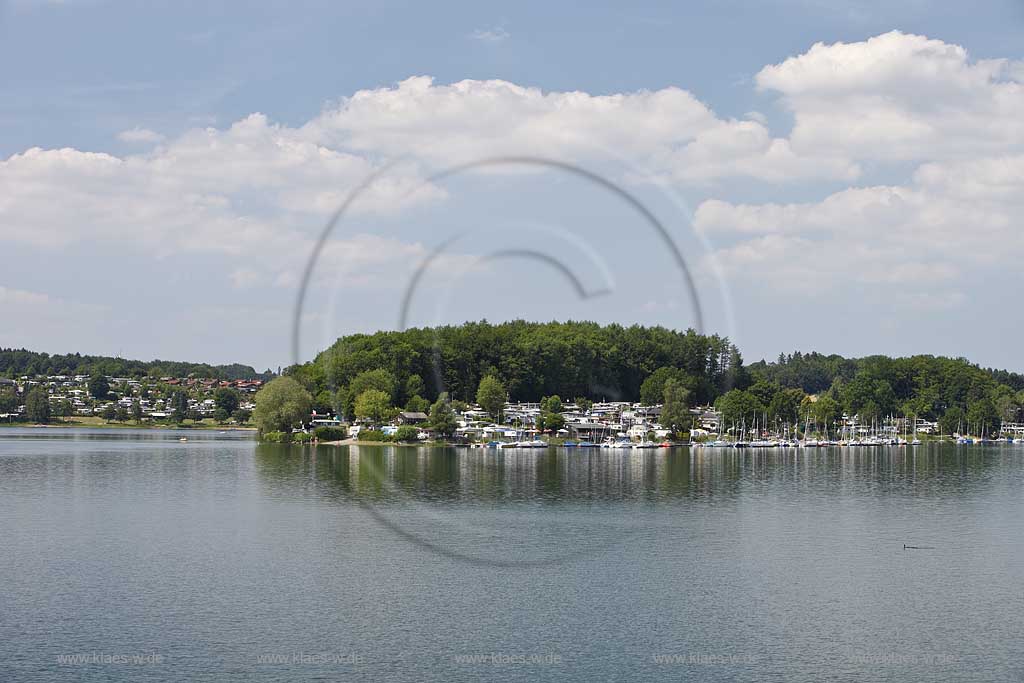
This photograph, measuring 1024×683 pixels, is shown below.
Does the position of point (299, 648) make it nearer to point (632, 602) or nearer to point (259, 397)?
point (632, 602)

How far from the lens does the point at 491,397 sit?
13688 centimetres

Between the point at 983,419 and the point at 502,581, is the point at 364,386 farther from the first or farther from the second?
the point at 983,419

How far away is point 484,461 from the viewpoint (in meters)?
92.4

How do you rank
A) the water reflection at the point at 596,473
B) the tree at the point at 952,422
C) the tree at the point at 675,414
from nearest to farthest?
the water reflection at the point at 596,473 < the tree at the point at 675,414 < the tree at the point at 952,422

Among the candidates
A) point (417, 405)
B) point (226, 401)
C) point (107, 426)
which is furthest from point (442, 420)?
point (107, 426)

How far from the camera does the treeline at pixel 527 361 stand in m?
130

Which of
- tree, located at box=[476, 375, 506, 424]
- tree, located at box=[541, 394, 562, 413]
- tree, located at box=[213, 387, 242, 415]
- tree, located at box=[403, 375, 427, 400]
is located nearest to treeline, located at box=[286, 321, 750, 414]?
tree, located at box=[403, 375, 427, 400]

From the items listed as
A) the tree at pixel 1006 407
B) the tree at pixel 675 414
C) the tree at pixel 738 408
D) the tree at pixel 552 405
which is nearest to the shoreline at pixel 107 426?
the tree at pixel 552 405

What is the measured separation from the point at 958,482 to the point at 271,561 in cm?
5655

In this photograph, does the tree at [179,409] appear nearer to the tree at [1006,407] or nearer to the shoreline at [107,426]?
the shoreline at [107,426]

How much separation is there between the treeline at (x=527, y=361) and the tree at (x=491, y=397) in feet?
19.1

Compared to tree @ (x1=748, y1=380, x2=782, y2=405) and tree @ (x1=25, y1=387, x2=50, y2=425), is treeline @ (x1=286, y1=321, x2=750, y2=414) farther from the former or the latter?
tree @ (x1=25, y1=387, x2=50, y2=425)

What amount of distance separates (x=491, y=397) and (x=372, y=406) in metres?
24.1

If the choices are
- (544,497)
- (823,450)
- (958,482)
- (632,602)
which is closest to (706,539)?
(632,602)
